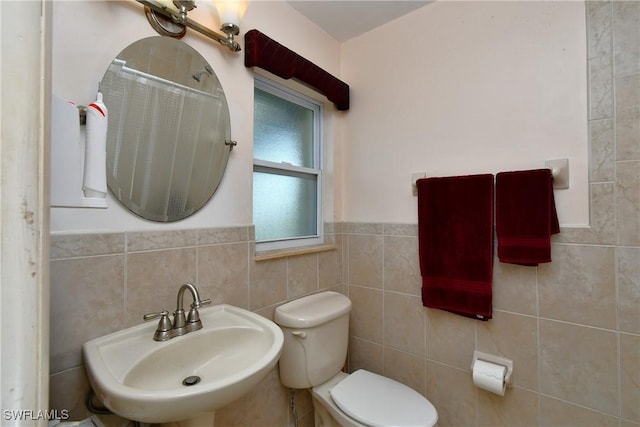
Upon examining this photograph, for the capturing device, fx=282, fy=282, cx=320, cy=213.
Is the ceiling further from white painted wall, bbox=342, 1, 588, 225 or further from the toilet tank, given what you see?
the toilet tank

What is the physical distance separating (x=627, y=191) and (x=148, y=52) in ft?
5.80

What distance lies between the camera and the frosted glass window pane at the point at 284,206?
146 cm

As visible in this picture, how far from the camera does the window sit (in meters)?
1.47

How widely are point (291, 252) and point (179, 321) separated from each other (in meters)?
0.62

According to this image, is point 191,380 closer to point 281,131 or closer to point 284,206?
point 284,206

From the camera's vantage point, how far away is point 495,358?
49.4 inches

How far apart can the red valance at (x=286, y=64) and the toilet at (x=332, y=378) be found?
1.13m

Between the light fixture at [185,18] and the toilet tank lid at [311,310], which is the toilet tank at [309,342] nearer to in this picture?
the toilet tank lid at [311,310]

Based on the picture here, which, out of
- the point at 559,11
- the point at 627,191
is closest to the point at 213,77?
the point at 559,11

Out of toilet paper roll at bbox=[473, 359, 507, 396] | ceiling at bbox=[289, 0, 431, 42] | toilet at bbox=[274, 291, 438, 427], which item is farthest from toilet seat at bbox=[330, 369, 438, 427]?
ceiling at bbox=[289, 0, 431, 42]

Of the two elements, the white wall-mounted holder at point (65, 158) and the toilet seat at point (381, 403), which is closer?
the white wall-mounted holder at point (65, 158)

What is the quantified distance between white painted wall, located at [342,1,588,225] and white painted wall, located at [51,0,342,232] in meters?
0.23

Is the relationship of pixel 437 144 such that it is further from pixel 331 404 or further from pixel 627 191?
pixel 331 404

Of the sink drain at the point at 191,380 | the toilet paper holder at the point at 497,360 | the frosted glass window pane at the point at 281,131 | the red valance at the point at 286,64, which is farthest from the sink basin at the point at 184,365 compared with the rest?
the red valance at the point at 286,64
